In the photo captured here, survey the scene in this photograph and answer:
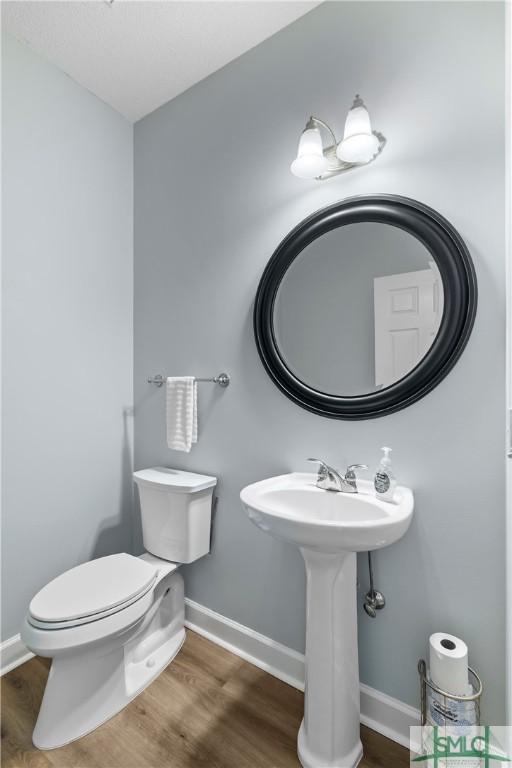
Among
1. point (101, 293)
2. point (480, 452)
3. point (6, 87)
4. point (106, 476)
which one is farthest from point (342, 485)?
point (6, 87)

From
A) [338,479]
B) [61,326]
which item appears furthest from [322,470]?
[61,326]

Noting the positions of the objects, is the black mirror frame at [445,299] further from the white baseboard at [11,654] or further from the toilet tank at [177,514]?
the white baseboard at [11,654]

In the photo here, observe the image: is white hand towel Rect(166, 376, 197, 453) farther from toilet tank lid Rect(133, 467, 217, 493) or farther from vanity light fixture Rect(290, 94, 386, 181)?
vanity light fixture Rect(290, 94, 386, 181)

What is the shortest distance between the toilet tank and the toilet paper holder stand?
0.93 m

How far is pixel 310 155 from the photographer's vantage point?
4.13ft

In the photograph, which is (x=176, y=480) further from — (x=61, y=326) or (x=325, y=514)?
(x=61, y=326)

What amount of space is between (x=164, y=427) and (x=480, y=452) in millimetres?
1414

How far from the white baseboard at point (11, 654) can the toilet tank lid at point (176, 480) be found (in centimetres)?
80

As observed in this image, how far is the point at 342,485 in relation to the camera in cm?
123

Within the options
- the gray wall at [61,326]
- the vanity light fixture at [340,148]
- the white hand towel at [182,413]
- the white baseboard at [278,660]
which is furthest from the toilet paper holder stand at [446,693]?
the vanity light fixture at [340,148]

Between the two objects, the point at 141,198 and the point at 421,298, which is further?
the point at 141,198

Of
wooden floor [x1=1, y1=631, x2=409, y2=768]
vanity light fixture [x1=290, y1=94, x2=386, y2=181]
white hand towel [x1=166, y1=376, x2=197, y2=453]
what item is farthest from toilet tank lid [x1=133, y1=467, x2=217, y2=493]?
vanity light fixture [x1=290, y1=94, x2=386, y2=181]

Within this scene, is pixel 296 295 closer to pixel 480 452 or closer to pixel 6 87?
pixel 480 452

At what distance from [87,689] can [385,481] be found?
1.23 m
